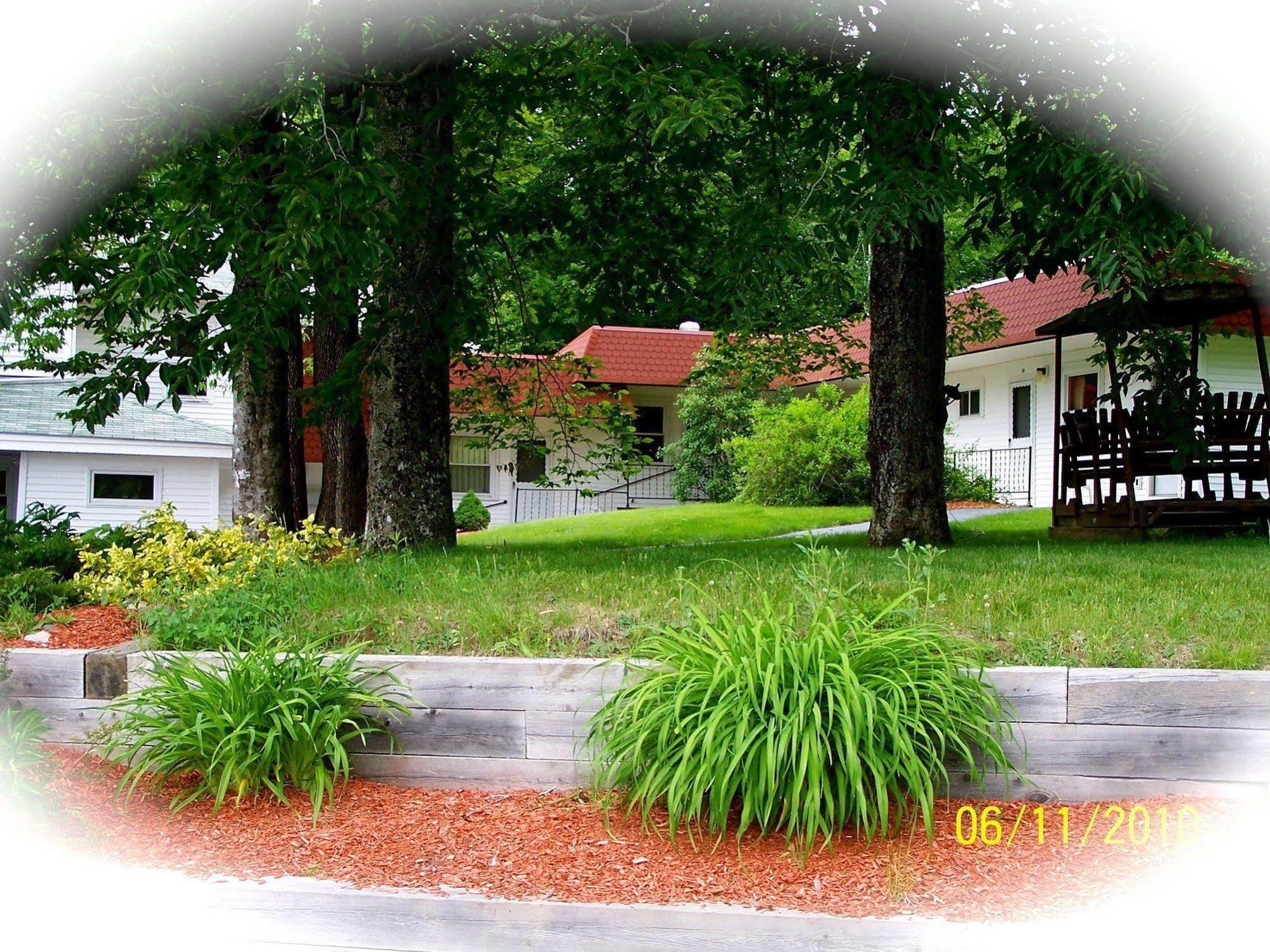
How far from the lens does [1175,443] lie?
417 inches

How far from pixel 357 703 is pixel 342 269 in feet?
11.6

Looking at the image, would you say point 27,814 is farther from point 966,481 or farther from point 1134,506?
point 966,481

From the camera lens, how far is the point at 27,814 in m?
4.59

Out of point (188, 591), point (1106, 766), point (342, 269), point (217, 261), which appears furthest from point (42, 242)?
point (1106, 766)

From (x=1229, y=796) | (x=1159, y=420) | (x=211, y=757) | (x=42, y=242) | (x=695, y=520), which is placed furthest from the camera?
(x=695, y=520)

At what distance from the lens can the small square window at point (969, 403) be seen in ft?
76.8

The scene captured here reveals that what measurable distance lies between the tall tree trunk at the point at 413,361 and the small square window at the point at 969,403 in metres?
16.4

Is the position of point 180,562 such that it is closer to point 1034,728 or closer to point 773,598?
point 773,598

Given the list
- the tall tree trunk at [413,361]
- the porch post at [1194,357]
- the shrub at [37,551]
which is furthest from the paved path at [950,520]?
the shrub at [37,551]

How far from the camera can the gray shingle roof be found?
2041cm

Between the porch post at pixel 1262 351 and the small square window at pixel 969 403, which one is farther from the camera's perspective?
the small square window at pixel 969 403
